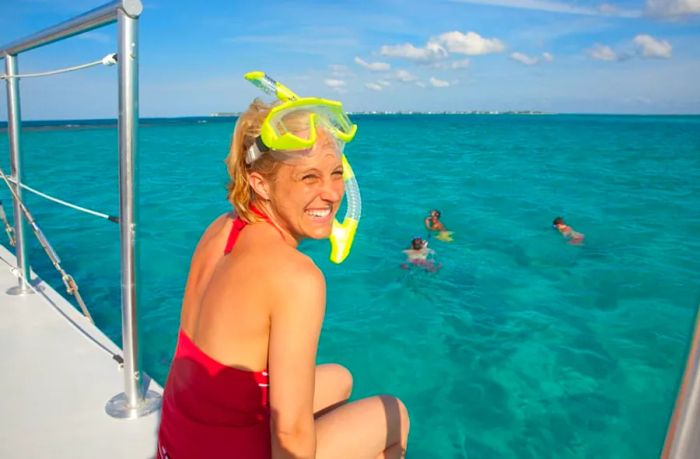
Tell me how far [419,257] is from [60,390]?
6289mm

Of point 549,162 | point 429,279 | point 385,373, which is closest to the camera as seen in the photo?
point 385,373

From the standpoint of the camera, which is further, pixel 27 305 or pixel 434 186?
pixel 434 186

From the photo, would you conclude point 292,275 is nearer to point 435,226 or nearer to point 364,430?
point 364,430

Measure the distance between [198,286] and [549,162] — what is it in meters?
24.4

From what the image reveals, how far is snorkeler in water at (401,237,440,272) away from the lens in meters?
7.93

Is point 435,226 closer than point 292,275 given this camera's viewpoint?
No

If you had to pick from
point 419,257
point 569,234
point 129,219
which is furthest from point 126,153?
point 569,234

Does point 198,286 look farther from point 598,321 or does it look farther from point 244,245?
point 598,321

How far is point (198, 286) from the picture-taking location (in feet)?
5.60

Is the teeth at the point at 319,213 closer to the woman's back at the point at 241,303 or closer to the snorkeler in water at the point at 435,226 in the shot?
the woman's back at the point at 241,303

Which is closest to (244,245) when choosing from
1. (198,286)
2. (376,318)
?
(198,286)

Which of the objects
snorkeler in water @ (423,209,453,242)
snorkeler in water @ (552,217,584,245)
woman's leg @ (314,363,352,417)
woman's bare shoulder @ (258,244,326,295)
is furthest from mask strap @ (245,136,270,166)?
snorkeler in water @ (552,217,584,245)

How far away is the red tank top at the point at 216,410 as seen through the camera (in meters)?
1.50

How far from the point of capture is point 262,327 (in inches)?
56.7
